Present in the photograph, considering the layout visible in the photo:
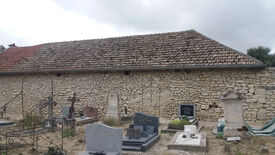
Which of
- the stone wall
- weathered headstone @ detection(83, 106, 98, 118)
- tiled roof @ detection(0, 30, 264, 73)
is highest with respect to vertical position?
tiled roof @ detection(0, 30, 264, 73)

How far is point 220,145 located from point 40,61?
43.5 ft

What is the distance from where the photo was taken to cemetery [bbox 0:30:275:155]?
23.9 ft

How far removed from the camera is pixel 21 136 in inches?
339

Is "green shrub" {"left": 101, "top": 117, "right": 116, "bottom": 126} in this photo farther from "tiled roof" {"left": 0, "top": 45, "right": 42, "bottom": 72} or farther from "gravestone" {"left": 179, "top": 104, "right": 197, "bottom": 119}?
"tiled roof" {"left": 0, "top": 45, "right": 42, "bottom": 72}

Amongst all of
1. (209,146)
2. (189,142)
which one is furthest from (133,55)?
(209,146)

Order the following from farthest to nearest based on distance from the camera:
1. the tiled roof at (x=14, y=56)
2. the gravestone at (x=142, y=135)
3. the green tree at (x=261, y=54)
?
the green tree at (x=261, y=54), the tiled roof at (x=14, y=56), the gravestone at (x=142, y=135)

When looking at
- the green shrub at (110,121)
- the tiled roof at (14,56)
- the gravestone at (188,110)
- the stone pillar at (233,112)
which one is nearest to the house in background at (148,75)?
the tiled roof at (14,56)

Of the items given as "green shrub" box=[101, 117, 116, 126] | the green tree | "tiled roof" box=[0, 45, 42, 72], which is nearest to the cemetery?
"green shrub" box=[101, 117, 116, 126]

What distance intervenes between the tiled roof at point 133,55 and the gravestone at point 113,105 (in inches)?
63.0

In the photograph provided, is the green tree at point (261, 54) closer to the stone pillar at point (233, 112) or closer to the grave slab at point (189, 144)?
the stone pillar at point (233, 112)

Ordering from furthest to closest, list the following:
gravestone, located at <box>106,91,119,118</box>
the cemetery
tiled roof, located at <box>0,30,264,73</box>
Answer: gravestone, located at <box>106,91,119,118</box>
tiled roof, located at <box>0,30,264,73</box>
the cemetery

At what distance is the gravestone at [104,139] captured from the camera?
608 cm

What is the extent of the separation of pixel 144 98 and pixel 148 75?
122 centimetres

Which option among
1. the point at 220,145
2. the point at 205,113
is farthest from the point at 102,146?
the point at 205,113
